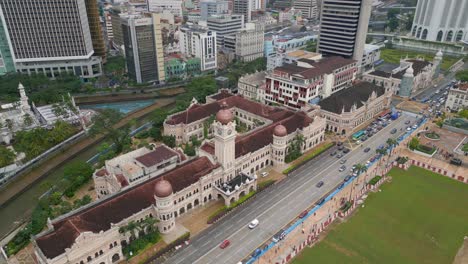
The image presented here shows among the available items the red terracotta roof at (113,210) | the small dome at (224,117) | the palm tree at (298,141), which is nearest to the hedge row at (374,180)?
the palm tree at (298,141)

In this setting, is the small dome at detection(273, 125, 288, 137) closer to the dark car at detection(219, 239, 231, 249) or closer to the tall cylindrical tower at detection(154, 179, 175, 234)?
the dark car at detection(219, 239, 231, 249)

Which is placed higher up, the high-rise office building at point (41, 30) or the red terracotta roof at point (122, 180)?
the high-rise office building at point (41, 30)

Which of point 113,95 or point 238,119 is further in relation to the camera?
point 113,95

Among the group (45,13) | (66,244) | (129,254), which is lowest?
(129,254)

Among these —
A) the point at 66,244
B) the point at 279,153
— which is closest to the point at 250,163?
the point at 279,153

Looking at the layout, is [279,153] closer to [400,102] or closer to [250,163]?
[250,163]

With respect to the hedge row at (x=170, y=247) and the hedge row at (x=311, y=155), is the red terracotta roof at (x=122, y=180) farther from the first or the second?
the hedge row at (x=311, y=155)
